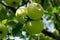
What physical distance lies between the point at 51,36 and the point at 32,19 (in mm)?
615

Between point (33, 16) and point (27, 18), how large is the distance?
A: 116mm

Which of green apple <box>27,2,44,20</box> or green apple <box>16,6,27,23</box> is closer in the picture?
green apple <box>27,2,44,20</box>

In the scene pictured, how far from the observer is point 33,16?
3.91ft

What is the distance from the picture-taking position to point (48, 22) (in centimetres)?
247

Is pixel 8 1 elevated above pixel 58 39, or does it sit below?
above

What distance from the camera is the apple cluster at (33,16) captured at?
120 cm

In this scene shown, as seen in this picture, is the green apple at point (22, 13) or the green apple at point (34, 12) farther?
the green apple at point (22, 13)

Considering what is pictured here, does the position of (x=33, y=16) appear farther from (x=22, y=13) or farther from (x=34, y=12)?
(x=22, y=13)

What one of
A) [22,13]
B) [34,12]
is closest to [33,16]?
[34,12]

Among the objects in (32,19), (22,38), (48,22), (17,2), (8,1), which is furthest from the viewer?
(48,22)

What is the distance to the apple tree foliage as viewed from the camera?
124 cm

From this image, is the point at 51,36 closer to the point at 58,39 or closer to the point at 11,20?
the point at 58,39

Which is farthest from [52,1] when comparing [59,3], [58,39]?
[58,39]

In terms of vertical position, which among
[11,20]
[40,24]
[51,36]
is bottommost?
[40,24]
